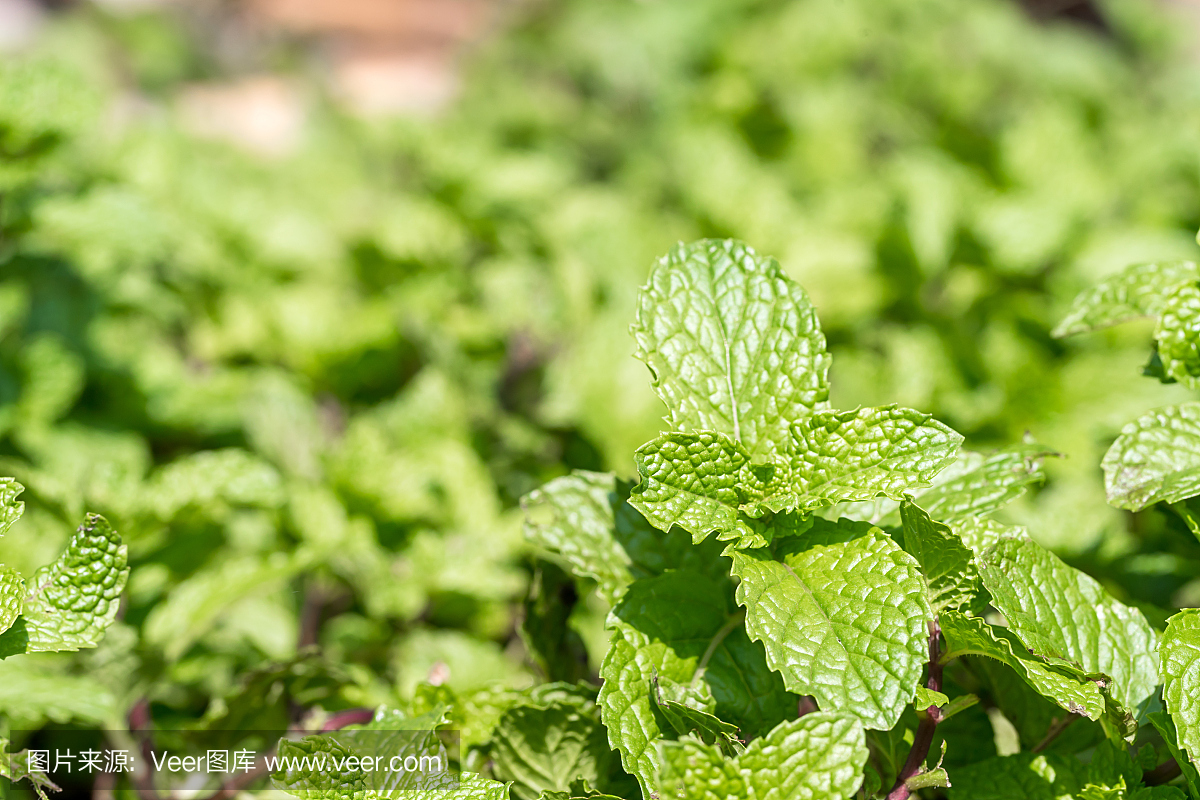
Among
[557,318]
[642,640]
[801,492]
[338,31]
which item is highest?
[338,31]

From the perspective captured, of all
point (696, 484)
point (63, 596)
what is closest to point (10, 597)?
point (63, 596)

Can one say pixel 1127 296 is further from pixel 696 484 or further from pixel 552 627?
pixel 552 627

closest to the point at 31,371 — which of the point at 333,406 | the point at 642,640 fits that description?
the point at 333,406

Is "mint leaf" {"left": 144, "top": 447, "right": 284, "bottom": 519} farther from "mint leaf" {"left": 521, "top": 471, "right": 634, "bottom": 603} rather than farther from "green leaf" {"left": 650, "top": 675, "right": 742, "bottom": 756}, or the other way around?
"green leaf" {"left": 650, "top": 675, "right": 742, "bottom": 756}

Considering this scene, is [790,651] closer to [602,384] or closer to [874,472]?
[874,472]

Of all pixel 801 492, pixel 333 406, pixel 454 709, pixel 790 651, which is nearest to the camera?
pixel 790 651

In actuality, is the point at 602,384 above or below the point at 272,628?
above

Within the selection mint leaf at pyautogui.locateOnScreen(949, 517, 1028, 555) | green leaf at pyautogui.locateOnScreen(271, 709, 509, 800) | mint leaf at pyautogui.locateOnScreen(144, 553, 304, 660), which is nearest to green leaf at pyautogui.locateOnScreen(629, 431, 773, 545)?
mint leaf at pyautogui.locateOnScreen(949, 517, 1028, 555)
